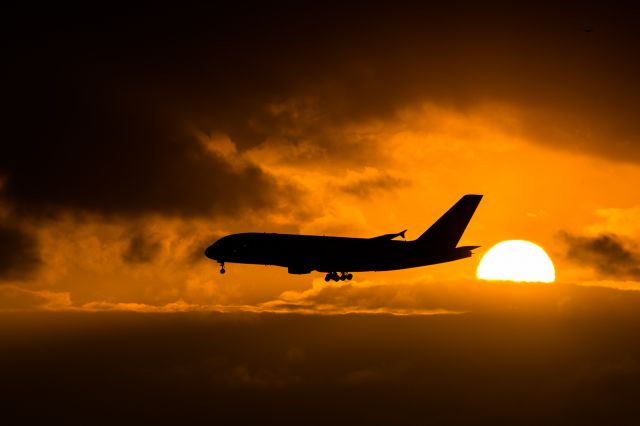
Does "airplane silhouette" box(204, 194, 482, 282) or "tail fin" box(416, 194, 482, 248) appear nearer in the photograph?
"airplane silhouette" box(204, 194, 482, 282)

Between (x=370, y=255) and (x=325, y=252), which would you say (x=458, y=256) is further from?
(x=325, y=252)

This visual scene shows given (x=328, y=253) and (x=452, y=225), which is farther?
(x=452, y=225)

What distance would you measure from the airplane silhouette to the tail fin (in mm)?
2355

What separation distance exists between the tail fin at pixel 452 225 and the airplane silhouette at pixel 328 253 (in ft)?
7.73

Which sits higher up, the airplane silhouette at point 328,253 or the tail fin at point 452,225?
the tail fin at point 452,225

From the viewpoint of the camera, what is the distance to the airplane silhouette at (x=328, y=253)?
387ft

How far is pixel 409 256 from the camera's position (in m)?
126

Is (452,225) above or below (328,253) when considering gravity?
above

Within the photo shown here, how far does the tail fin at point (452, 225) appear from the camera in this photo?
427 feet

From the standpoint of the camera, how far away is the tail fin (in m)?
130

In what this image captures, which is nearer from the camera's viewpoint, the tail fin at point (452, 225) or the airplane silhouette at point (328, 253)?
the airplane silhouette at point (328, 253)

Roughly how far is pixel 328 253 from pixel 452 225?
27143mm

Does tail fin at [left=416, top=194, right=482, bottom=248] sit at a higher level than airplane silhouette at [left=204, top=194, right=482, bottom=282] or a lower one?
higher

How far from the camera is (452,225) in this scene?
432 feet
